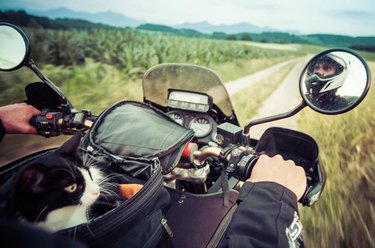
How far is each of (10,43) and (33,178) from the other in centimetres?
107

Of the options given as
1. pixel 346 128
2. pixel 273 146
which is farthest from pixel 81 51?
pixel 273 146

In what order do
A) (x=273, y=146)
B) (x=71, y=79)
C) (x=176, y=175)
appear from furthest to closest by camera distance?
1. (x=71, y=79)
2. (x=176, y=175)
3. (x=273, y=146)

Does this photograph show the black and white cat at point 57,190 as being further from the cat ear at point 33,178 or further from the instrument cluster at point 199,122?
the instrument cluster at point 199,122

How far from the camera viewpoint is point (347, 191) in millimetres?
2525

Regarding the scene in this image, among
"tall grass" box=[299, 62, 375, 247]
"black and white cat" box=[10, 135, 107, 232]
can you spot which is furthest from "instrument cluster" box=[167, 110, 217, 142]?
"tall grass" box=[299, 62, 375, 247]

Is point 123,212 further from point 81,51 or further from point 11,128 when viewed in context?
point 81,51

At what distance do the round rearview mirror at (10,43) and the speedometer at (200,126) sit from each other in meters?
0.89

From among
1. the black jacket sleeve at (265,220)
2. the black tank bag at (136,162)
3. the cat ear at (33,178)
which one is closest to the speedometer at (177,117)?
the black tank bag at (136,162)

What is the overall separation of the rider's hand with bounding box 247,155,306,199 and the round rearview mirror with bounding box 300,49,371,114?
0.31 m

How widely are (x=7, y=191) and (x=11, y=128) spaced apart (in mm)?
768

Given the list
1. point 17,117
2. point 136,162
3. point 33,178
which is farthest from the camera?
point 17,117

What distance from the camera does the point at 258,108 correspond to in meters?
6.60

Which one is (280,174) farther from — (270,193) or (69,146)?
(69,146)

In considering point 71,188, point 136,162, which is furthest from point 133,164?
point 71,188
